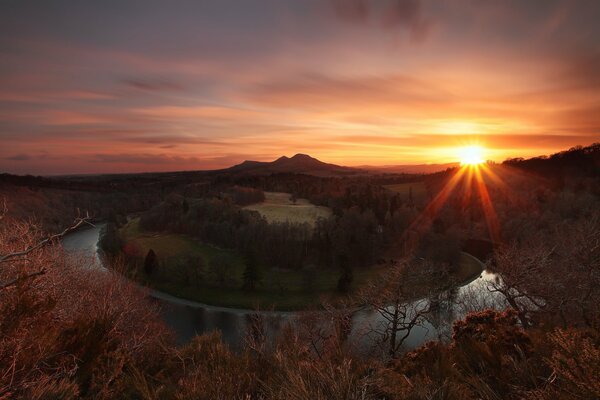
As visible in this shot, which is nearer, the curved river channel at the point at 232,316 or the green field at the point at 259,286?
the curved river channel at the point at 232,316

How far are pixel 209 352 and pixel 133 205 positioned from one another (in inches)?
4989

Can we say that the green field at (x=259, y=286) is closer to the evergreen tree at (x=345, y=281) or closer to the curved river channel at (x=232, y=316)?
the evergreen tree at (x=345, y=281)

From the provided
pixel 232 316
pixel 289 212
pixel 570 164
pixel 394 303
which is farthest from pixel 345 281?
pixel 570 164

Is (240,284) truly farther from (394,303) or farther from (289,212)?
(289,212)

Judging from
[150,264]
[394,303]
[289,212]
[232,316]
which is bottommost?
[232,316]

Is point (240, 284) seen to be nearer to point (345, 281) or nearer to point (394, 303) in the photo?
point (345, 281)

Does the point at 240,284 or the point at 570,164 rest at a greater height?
the point at 570,164

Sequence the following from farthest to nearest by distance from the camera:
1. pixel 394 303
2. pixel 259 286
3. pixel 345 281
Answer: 1. pixel 259 286
2. pixel 345 281
3. pixel 394 303

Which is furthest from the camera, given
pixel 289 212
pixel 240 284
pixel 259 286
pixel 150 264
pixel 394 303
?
pixel 289 212

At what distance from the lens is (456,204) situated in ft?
284

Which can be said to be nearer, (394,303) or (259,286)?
(394,303)

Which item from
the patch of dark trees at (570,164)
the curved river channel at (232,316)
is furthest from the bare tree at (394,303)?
the patch of dark trees at (570,164)

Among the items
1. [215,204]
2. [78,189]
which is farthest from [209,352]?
[78,189]

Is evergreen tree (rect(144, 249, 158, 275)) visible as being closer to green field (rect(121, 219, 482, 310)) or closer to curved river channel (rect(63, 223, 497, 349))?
green field (rect(121, 219, 482, 310))
